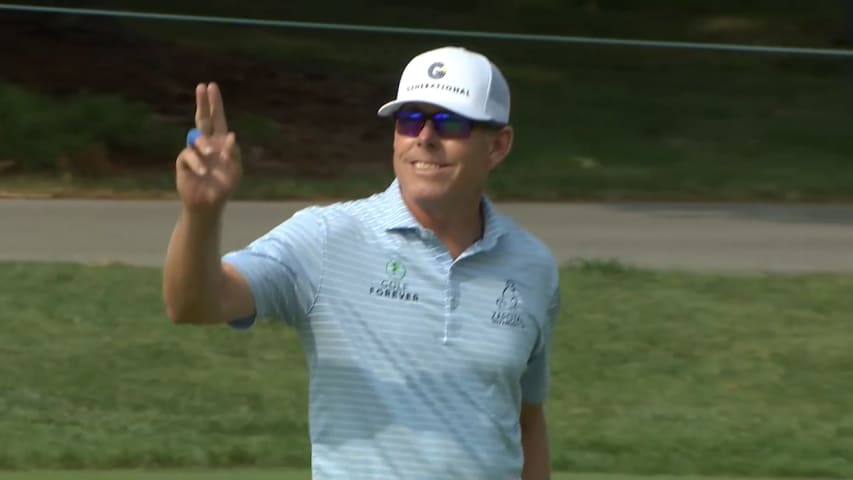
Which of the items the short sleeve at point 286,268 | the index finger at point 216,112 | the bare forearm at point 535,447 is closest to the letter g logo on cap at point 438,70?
the short sleeve at point 286,268

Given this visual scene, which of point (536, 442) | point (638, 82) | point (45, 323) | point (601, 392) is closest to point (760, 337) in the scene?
point (601, 392)

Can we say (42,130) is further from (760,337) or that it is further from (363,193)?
(760,337)

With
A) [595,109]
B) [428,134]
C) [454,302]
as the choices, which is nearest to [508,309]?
[454,302]

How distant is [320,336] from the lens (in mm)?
3160

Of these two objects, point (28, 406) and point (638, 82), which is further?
point (638, 82)

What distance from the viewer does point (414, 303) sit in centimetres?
314

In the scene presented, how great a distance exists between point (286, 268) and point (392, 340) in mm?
218

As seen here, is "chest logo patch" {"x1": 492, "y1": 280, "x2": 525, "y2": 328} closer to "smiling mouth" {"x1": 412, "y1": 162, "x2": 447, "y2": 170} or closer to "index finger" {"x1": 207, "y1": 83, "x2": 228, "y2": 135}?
"smiling mouth" {"x1": 412, "y1": 162, "x2": 447, "y2": 170}

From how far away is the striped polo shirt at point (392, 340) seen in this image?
10.2ft

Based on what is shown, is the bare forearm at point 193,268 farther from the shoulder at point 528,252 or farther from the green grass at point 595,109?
the green grass at point 595,109

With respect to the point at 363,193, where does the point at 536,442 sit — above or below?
above

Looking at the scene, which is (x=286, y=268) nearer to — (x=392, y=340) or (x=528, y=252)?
(x=392, y=340)

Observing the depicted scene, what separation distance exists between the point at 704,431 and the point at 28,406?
111 inches

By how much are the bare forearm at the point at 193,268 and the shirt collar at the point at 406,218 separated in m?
0.38
